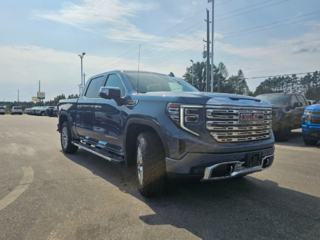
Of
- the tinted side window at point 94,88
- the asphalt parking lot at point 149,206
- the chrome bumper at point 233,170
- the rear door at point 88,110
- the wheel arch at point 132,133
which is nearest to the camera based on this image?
the asphalt parking lot at point 149,206

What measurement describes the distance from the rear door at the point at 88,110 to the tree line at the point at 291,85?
Answer: 88.1 feet

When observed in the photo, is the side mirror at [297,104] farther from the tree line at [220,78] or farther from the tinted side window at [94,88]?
the tree line at [220,78]

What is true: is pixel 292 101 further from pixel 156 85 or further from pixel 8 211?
pixel 8 211

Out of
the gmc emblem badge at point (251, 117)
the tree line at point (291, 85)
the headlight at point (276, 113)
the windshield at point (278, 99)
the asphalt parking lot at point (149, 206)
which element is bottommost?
the asphalt parking lot at point (149, 206)

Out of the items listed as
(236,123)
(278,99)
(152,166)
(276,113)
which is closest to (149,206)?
(152,166)

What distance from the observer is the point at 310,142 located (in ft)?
26.7

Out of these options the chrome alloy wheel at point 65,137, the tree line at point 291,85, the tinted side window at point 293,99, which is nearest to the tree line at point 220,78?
the tree line at point 291,85

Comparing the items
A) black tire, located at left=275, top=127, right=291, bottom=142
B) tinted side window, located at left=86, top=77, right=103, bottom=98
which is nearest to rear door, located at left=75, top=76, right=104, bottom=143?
tinted side window, located at left=86, top=77, right=103, bottom=98

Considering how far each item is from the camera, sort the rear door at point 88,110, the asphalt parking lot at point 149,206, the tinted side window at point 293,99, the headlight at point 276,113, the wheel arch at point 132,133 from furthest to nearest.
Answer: the tinted side window at point 293,99
the headlight at point 276,113
the rear door at point 88,110
the wheel arch at point 132,133
the asphalt parking lot at point 149,206

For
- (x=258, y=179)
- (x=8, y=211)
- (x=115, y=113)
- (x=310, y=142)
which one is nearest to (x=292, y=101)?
(x=310, y=142)

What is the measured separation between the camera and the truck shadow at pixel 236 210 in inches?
103

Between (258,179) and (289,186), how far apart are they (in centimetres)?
51

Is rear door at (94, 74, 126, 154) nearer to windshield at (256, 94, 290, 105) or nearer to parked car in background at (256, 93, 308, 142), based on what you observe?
Result: parked car in background at (256, 93, 308, 142)

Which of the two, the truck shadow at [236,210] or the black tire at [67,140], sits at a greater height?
the black tire at [67,140]
